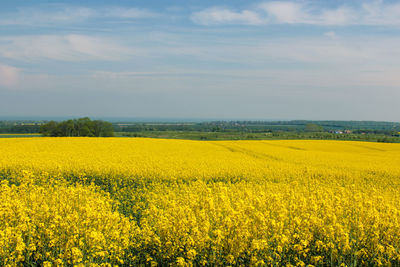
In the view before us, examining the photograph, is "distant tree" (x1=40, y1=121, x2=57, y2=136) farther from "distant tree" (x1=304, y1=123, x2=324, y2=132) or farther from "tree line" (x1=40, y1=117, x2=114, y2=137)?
"distant tree" (x1=304, y1=123, x2=324, y2=132)

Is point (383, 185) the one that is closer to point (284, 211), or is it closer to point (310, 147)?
point (284, 211)

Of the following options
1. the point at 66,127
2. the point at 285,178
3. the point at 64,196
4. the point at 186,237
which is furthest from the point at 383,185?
the point at 66,127

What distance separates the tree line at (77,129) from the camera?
65.4 metres

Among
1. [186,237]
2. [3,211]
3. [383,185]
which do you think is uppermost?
[3,211]

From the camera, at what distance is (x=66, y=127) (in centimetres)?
6538

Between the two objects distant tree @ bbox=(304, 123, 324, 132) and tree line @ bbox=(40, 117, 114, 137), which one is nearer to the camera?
tree line @ bbox=(40, 117, 114, 137)

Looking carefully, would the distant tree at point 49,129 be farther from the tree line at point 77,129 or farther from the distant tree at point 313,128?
the distant tree at point 313,128

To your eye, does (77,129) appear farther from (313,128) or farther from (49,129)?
(313,128)

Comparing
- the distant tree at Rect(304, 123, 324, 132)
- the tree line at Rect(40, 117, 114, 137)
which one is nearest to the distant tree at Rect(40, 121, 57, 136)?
the tree line at Rect(40, 117, 114, 137)

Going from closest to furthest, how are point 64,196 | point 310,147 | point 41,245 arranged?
point 41,245
point 64,196
point 310,147

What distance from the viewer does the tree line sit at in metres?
65.4

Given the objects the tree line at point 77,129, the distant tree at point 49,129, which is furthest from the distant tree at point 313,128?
the distant tree at point 49,129

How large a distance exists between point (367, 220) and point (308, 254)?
1.58 meters

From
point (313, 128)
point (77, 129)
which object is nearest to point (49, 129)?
point (77, 129)
